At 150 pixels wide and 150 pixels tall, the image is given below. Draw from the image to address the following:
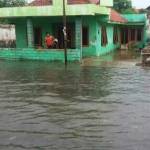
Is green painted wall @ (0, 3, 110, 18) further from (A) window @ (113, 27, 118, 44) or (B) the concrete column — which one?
(A) window @ (113, 27, 118, 44)

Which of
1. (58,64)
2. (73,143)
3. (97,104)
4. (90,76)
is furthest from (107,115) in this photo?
(58,64)

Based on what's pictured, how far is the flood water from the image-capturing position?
805 centimetres

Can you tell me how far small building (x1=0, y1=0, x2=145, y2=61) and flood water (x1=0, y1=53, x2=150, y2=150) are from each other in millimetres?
5225

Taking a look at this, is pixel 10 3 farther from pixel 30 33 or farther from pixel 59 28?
pixel 30 33

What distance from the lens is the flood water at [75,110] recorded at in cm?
805

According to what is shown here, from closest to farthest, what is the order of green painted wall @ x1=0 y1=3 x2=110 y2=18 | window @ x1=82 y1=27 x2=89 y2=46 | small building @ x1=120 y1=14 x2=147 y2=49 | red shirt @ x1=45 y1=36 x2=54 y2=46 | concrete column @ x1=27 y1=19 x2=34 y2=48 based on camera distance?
1. green painted wall @ x1=0 y1=3 x2=110 y2=18
2. red shirt @ x1=45 y1=36 x2=54 y2=46
3. concrete column @ x1=27 y1=19 x2=34 y2=48
4. window @ x1=82 y1=27 x2=89 y2=46
5. small building @ x1=120 y1=14 x2=147 y2=49

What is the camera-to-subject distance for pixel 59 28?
1057 inches

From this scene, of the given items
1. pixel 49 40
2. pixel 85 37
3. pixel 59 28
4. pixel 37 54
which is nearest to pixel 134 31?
pixel 85 37

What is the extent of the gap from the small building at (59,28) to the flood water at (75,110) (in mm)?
5225

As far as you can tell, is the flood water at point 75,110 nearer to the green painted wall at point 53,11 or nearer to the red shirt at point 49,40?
the green painted wall at point 53,11

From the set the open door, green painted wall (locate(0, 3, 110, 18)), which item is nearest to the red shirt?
green painted wall (locate(0, 3, 110, 18))

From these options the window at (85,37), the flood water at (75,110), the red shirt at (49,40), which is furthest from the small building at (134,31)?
the flood water at (75,110)

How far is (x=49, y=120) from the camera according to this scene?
971 centimetres

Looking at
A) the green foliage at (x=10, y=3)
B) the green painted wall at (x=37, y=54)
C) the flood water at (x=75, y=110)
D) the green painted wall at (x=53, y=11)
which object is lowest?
the flood water at (x=75, y=110)
